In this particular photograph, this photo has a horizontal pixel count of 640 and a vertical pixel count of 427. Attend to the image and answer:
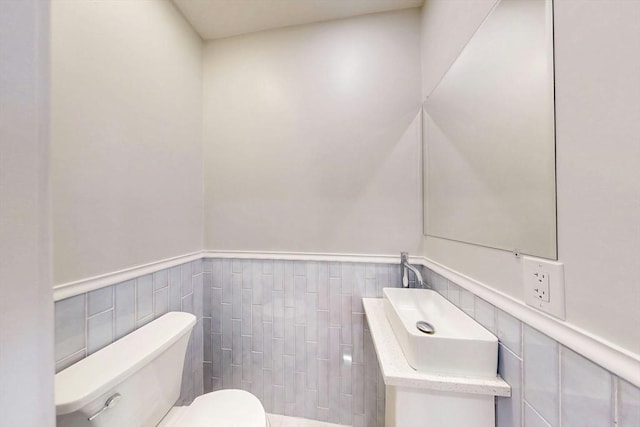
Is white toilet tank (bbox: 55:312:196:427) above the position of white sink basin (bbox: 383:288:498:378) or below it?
below

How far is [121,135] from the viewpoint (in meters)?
0.99

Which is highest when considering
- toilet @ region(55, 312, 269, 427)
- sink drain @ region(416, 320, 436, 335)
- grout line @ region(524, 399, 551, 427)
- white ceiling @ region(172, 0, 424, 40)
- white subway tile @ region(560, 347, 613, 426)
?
white ceiling @ region(172, 0, 424, 40)

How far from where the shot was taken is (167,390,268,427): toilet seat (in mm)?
904

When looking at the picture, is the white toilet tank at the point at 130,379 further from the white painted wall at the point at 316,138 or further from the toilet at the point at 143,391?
the white painted wall at the point at 316,138

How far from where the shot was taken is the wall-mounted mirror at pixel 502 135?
1.87 feet

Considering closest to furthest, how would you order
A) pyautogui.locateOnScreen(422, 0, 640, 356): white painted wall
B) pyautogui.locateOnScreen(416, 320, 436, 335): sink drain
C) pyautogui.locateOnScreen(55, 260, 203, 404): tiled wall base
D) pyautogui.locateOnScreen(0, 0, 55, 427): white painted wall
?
1. pyautogui.locateOnScreen(0, 0, 55, 427): white painted wall
2. pyautogui.locateOnScreen(422, 0, 640, 356): white painted wall
3. pyautogui.locateOnScreen(55, 260, 203, 404): tiled wall base
4. pyautogui.locateOnScreen(416, 320, 436, 335): sink drain

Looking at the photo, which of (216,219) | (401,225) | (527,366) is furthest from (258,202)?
(527,366)

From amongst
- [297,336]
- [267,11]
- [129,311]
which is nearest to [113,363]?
[129,311]

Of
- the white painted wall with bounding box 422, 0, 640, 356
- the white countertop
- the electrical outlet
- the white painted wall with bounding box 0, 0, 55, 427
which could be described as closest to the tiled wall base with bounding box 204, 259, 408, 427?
the white countertop

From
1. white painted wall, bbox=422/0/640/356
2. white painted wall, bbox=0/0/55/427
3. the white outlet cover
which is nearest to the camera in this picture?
white painted wall, bbox=0/0/55/427

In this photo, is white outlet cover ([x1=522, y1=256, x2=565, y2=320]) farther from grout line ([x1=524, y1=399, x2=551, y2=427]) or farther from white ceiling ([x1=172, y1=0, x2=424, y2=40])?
white ceiling ([x1=172, y1=0, x2=424, y2=40])

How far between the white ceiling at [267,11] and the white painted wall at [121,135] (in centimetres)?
13

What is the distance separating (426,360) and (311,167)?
109cm

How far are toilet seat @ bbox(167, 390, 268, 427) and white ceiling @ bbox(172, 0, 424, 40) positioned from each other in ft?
6.55
